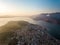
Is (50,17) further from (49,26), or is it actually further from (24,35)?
(24,35)

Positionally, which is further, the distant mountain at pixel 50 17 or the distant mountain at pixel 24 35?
the distant mountain at pixel 50 17

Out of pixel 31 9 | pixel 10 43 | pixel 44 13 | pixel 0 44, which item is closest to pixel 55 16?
pixel 44 13

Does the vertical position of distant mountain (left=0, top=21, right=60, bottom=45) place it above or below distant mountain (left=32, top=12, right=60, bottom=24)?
below

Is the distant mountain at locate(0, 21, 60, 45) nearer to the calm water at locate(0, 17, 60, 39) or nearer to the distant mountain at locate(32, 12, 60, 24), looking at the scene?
the calm water at locate(0, 17, 60, 39)

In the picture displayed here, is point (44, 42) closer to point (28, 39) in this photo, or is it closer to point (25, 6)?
point (28, 39)

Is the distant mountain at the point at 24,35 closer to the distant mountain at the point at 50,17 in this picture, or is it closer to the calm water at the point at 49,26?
the calm water at the point at 49,26

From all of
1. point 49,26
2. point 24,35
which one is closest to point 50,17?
point 49,26

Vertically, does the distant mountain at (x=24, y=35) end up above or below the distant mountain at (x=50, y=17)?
below

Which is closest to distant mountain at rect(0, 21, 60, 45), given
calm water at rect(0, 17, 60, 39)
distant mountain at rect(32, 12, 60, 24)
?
calm water at rect(0, 17, 60, 39)

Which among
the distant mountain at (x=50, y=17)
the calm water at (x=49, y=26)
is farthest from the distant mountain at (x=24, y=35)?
the distant mountain at (x=50, y=17)
